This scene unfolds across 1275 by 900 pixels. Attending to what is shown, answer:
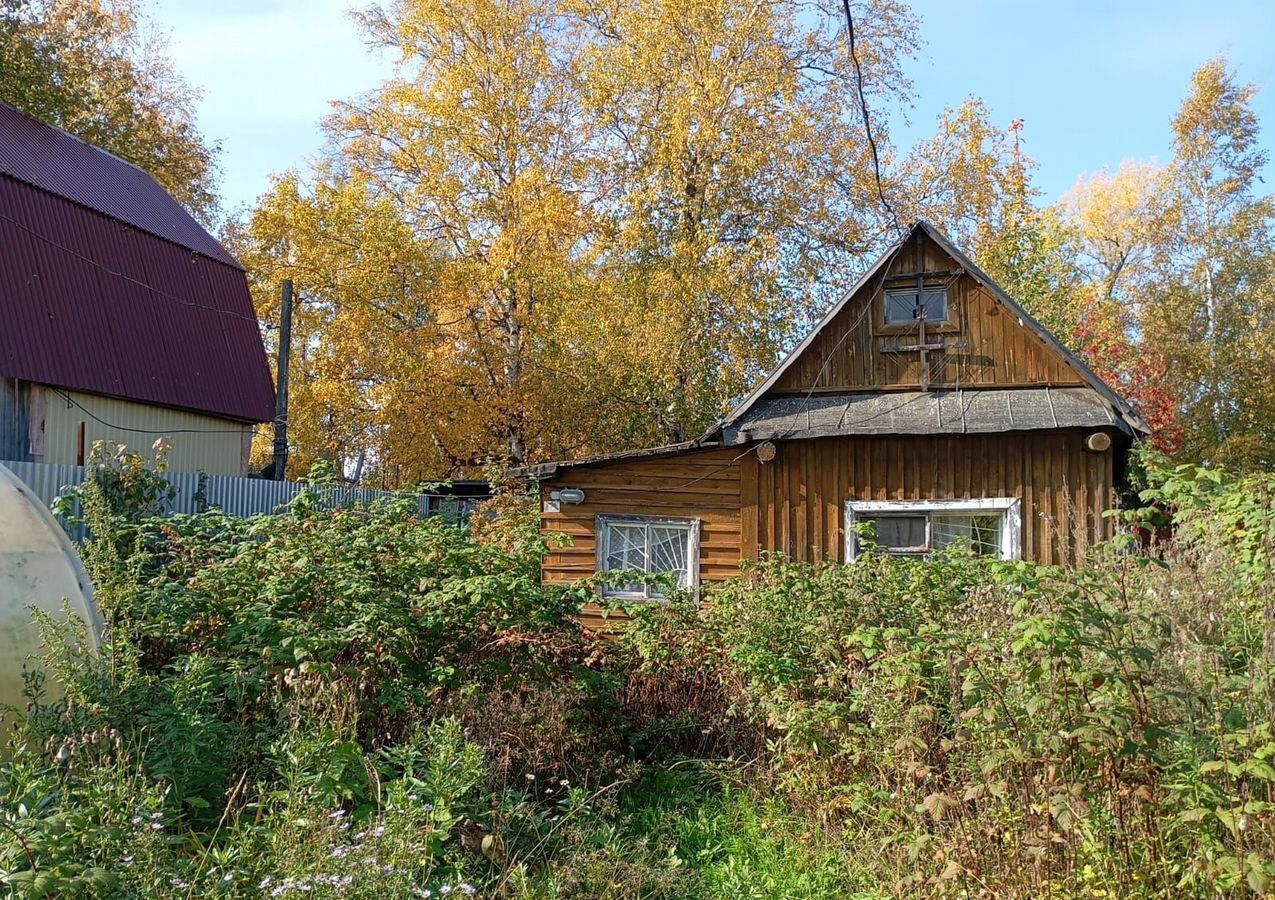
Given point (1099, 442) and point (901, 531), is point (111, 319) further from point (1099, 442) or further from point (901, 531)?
point (1099, 442)

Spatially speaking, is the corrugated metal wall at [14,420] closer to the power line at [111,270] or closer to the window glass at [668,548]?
the power line at [111,270]

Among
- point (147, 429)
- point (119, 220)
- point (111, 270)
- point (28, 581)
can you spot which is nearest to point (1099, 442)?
point (28, 581)

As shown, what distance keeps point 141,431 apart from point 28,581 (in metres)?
12.2

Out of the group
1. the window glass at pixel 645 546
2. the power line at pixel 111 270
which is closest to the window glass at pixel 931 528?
the window glass at pixel 645 546

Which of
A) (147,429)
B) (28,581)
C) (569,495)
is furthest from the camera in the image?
(147,429)

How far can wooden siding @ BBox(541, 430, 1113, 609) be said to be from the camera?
11.1 m

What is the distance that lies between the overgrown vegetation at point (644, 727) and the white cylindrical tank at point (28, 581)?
0.18 m

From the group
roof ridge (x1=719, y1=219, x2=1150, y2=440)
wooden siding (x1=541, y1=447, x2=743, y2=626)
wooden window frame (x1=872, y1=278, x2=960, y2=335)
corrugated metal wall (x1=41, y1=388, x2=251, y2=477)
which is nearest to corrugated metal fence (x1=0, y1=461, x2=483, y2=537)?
wooden siding (x1=541, y1=447, x2=743, y2=626)

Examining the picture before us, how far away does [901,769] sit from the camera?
4.81 metres

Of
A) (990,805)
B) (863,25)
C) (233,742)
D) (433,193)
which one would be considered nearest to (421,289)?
(433,193)

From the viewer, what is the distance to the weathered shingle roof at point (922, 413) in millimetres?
10945

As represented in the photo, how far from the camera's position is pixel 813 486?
38.2 feet

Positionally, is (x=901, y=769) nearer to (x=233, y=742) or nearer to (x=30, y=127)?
(x=233, y=742)

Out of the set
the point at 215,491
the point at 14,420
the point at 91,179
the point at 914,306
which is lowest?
the point at 215,491
